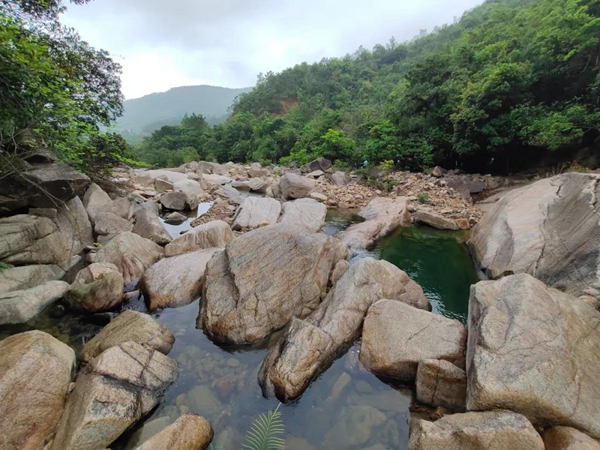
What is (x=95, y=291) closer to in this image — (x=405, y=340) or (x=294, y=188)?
(x=405, y=340)

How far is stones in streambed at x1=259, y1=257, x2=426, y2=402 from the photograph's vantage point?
172 inches

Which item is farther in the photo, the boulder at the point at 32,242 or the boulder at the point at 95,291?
the boulder at the point at 32,242

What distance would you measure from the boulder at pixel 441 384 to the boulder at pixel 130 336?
161 inches

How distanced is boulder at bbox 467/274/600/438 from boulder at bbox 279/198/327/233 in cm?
819

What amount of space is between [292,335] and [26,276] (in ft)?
19.4

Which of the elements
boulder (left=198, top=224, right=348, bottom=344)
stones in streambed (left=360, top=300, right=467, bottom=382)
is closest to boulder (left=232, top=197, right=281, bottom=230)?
boulder (left=198, top=224, right=348, bottom=344)

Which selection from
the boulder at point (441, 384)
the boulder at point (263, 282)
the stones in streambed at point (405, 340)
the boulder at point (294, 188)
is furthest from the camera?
the boulder at point (294, 188)

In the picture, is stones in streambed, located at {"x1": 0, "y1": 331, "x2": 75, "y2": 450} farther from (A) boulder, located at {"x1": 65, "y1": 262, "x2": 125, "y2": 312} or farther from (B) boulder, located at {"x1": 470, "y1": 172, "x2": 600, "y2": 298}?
(B) boulder, located at {"x1": 470, "y1": 172, "x2": 600, "y2": 298}

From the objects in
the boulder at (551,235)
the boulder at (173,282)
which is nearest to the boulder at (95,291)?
the boulder at (173,282)

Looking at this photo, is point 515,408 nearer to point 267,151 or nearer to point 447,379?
point 447,379

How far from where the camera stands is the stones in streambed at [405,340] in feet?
14.9

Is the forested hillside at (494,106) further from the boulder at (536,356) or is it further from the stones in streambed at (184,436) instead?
the stones in streambed at (184,436)

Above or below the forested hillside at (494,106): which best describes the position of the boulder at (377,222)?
below

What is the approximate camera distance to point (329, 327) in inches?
201
